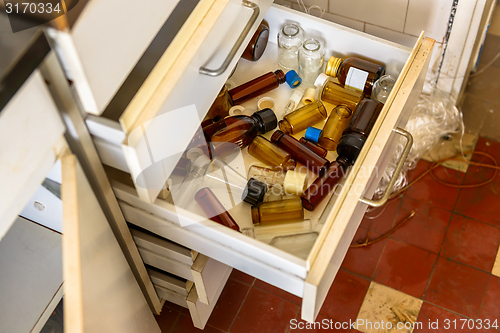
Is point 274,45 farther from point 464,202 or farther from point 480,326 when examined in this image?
point 480,326

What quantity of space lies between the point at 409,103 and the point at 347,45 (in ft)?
0.74

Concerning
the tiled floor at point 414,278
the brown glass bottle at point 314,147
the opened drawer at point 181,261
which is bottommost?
the tiled floor at point 414,278

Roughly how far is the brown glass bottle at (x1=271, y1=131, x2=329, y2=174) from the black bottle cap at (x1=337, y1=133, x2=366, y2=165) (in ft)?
0.15

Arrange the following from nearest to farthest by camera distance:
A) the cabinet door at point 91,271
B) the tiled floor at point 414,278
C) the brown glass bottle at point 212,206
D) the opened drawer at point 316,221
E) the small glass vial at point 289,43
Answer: the cabinet door at point 91,271
the opened drawer at point 316,221
the brown glass bottle at point 212,206
the small glass vial at point 289,43
the tiled floor at point 414,278

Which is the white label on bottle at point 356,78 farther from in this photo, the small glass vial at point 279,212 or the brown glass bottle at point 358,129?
the small glass vial at point 279,212

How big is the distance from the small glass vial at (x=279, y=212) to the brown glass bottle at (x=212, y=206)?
0.05 m

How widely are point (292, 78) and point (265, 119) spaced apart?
6.8 inches

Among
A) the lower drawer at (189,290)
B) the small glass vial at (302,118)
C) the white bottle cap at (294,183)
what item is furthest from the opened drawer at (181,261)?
the small glass vial at (302,118)

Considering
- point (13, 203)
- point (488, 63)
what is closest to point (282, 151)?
point (13, 203)

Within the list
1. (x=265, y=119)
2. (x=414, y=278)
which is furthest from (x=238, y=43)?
(x=414, y=278)

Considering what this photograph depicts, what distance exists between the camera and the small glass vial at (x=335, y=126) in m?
1.13

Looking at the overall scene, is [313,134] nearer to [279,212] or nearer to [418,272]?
[279,212]

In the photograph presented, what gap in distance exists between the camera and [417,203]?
1.67 meters

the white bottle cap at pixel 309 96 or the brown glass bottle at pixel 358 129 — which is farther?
the white bottle cap at pixel 309 96
